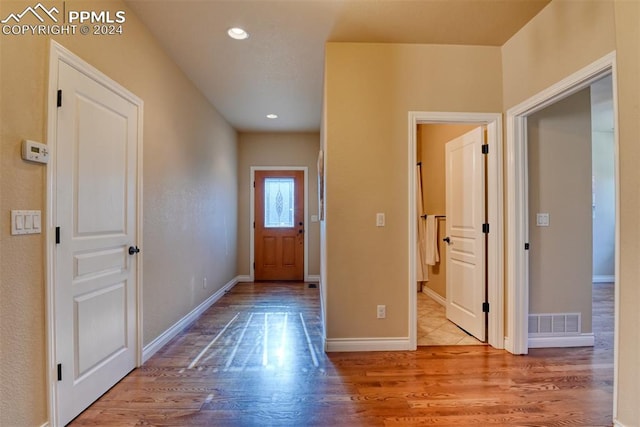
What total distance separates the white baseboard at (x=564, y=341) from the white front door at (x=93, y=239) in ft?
10.9

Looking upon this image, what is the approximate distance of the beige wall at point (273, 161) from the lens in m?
5.57

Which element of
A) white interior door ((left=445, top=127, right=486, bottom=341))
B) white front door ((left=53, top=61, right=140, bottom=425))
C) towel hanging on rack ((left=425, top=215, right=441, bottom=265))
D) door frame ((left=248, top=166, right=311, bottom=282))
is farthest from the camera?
door frame ((left=248, top=166, right=311, bottom=282))

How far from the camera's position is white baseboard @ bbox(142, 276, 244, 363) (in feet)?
8.09

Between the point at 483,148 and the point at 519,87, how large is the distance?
0.54 meters

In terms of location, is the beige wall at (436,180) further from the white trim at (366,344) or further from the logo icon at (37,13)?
the logo icon at (37,13)

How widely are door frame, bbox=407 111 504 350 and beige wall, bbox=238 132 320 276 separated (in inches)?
121

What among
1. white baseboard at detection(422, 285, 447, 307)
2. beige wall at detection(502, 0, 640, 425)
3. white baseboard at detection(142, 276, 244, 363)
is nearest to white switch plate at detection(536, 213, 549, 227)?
beige wall at detection(502, 0, 640, 425)

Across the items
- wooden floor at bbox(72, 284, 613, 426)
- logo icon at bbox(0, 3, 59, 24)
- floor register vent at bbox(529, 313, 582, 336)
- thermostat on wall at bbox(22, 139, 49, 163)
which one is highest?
logo icon at bbox(0, 3, 59, 24)

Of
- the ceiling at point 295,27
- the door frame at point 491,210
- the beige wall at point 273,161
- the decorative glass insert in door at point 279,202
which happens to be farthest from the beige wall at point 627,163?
the decorative glass insert in door at point 279,202

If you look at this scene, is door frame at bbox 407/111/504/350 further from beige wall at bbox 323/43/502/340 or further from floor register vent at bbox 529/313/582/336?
floor register vent at bbox 529/313/582/336

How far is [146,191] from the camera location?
242 centimetres

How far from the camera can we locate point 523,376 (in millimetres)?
2184

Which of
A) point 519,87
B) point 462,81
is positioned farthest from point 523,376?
point 462,81

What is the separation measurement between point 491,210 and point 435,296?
195 cm
